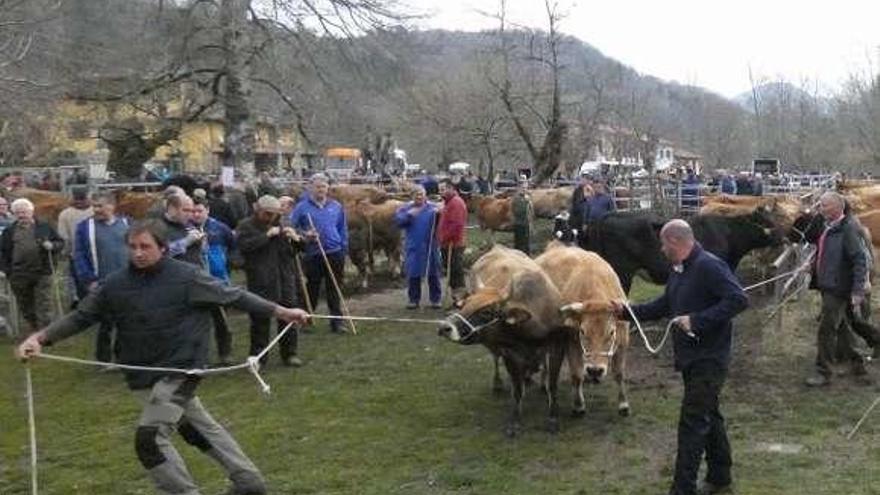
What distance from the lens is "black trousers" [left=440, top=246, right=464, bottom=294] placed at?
1409 cm

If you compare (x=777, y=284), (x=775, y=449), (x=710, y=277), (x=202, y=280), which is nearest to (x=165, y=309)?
(x=202, y=280)

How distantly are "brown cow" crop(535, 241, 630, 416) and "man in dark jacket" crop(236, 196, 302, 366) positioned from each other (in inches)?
113

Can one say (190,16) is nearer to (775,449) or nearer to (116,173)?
(116,173)

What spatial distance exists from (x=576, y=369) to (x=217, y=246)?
14.7 feet

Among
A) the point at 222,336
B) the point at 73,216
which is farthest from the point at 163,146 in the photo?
the point at 222,336

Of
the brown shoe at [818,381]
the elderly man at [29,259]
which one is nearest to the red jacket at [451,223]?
the elderly man at [29,259]

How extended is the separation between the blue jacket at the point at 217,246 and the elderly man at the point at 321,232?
4.16ft

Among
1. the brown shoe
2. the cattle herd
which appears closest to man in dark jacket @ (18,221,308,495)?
the cattle herd

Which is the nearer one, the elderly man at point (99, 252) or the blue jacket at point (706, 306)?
the blue jacket at point (706, 306)

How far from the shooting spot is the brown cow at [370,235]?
16562mm

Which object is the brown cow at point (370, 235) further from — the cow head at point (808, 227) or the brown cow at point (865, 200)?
the brown cow at point (865, 200)

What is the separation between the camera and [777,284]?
12.7 m

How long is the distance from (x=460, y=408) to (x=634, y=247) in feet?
14.6

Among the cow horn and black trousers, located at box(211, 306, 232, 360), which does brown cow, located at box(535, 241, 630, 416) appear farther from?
black trousers, located at box(211, 306, 232, 360)
